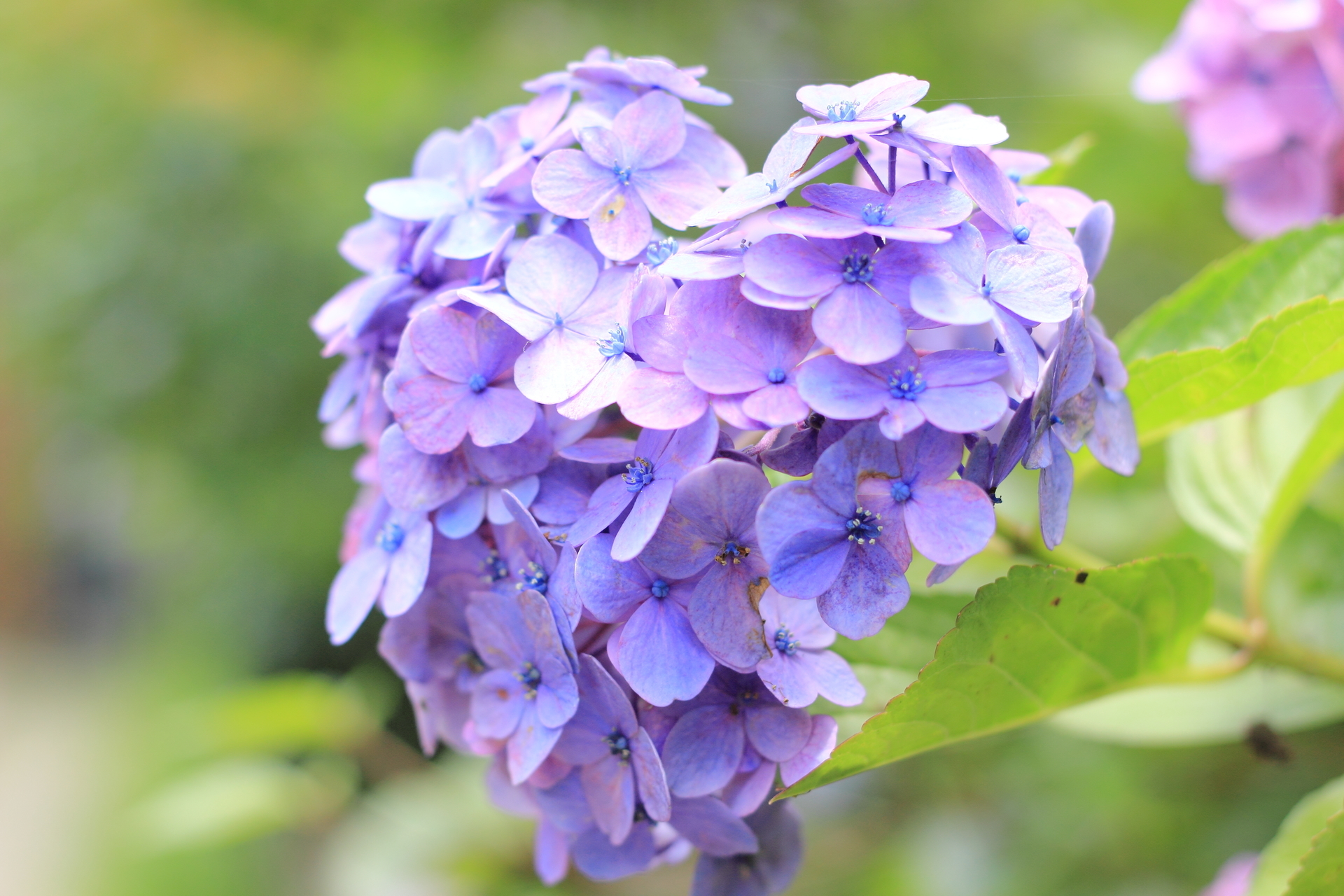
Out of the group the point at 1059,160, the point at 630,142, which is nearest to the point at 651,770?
the point at 630,142

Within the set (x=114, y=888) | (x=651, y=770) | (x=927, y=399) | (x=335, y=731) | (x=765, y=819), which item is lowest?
(x=114, y=888)

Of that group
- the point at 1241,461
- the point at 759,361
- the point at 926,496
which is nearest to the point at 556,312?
the point at 759,361

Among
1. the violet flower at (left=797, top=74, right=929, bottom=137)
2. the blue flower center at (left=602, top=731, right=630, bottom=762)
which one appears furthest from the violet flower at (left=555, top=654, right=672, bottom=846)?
the violet flower at (left=797, top=74, right=929, bottom=137)

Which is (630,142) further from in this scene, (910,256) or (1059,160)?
(1059,160)

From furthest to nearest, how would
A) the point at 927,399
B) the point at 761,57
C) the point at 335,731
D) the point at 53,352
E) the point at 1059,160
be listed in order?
1. the point at 53,352
2. the point at 761,57
3. the point at 335,731
4. the point at 1059,160
5. the point at 927,399

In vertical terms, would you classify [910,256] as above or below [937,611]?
above

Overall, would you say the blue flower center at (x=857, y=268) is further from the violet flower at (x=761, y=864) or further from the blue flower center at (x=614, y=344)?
the violet flower at (x=761, y=864)

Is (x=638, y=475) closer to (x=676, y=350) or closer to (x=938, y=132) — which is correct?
(x=676, y=350)
